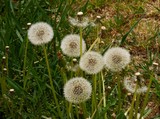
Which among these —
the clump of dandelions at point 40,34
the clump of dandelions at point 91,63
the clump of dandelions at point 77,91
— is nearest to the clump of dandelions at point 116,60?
the clump of dandelions at point 91,63

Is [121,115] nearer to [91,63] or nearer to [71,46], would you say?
[91,63]

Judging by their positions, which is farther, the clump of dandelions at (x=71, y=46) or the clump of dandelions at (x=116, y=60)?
the clump of dandelions at (x=71, y=46)

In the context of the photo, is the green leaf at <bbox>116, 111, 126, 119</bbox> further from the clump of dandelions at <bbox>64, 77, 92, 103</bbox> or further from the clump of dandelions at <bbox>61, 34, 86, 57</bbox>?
the clump of dandelions at <bbox>61, 34, 86, 57</bbox>

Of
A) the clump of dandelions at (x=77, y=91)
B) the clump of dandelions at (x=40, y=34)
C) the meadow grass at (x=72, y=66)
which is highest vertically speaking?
the clump of dandelions at (x=40, y=34)

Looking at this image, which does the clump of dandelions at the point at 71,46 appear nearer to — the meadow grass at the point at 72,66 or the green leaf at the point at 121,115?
the meadow grass at the point at 72,66

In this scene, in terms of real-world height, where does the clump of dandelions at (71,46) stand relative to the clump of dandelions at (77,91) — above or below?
above

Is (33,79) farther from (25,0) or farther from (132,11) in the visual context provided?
(132,11)

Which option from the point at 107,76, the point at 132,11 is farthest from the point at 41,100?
the point at 132,11
